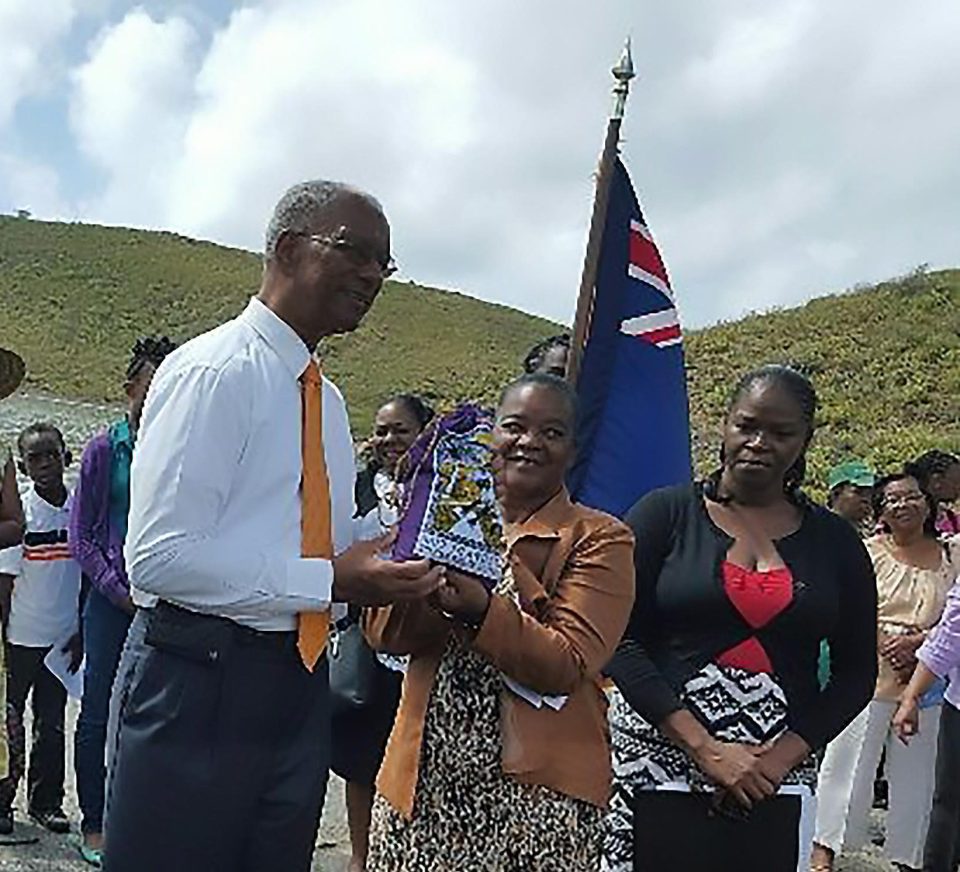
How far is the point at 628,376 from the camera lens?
5125 millimetres

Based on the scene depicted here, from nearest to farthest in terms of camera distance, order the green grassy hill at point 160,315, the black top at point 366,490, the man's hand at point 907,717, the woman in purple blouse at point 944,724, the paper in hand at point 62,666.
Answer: the woman in purple blouse at point 944,724 → the black top at point 366,490 → the man's hand at point 907,717 → the paper in hand at point 62,666 → the green grassy hill at point 160,315

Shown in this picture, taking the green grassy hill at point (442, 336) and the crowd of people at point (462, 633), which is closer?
the crowd of people at point (462, 633)

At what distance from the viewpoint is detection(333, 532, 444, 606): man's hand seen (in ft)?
8.46

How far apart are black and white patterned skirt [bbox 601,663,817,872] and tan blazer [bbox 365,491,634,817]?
1.11 ft

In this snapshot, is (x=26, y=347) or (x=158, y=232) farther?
(x=158, y=232)

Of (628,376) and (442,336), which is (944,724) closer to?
(628,376)

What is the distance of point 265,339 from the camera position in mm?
Answer: 2668

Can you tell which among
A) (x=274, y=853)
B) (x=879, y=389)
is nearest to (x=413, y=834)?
(x=274, y=853)

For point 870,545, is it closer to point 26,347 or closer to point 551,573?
point 551,573

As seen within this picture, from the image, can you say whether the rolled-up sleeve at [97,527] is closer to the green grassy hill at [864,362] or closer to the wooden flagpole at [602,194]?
the wooden flagpole at [602,194]


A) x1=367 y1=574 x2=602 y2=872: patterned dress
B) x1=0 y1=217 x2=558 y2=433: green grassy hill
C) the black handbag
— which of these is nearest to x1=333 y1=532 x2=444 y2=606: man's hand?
x1=367 y1=574 x2=602 y2=872: patterned dress

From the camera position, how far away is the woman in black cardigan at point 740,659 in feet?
10.5

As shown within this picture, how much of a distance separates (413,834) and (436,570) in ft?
2.13

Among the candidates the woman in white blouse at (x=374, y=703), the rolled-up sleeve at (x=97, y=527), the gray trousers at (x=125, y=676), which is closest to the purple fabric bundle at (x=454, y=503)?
the gray trousers at (x=125, y=676)
